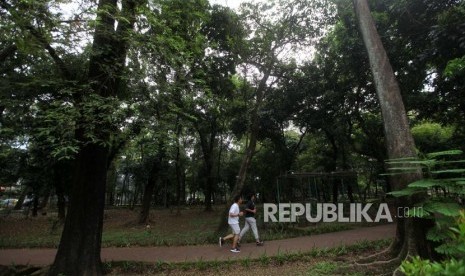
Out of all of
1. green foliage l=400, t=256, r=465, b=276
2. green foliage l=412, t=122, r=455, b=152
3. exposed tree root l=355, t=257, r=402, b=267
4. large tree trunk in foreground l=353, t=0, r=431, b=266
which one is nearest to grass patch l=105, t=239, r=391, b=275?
exposed tree root l=355, t=257, r=402, b=267

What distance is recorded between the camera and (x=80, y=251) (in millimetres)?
8484

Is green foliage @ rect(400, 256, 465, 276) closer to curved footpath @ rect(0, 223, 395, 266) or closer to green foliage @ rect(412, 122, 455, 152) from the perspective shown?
curved footpath @ rect(0, 223, 395, 266)

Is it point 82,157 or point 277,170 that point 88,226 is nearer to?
point 82,157

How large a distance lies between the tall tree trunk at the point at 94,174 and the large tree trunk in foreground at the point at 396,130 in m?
5.60

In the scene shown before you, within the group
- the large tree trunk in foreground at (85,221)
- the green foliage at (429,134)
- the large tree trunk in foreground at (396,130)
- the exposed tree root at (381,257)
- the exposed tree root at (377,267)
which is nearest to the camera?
the large tree trunk in foreground at (396,130)

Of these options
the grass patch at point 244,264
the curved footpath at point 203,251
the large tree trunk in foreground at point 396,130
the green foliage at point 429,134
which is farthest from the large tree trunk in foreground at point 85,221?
the green foliage at point 429,134

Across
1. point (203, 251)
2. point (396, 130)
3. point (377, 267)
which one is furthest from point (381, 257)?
point (203, 251)

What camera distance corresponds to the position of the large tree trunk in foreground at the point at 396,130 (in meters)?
6.66

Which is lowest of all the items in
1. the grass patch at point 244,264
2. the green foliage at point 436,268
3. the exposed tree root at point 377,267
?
the grass patch at point 244,264

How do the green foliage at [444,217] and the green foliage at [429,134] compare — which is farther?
the green foliage at [429,134]

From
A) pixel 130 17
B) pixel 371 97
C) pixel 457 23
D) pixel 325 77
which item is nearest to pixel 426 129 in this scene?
pixel 371 97

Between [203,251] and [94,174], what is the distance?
13.8 ft

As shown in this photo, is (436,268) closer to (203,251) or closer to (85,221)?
(85,221)

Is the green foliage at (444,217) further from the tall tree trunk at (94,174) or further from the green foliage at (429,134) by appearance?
the green foliage at (429,134)
